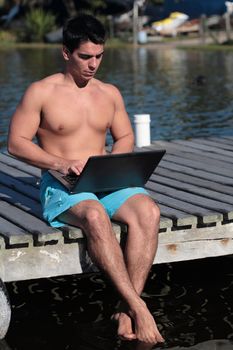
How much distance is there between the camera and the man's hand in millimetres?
6531

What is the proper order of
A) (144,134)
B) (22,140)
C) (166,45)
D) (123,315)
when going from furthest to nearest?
1. (166,45)
2. (144,134)
3. (22,140)
4. (123,315)

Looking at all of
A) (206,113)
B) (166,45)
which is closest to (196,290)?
(206,113)

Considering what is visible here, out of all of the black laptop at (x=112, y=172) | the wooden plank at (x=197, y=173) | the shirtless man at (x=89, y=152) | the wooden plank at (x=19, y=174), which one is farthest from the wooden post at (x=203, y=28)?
the black laptop at (x=112, y=172)

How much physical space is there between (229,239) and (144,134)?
414cm

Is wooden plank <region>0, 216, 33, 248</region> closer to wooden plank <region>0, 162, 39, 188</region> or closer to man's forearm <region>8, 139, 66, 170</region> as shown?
man's forearm <region>8, 139, 66, 170</region>

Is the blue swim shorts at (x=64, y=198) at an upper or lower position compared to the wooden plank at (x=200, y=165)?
upper

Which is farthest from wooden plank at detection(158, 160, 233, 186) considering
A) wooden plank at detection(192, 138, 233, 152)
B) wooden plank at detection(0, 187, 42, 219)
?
wooden plank at detection(0, 187, 42, 219)

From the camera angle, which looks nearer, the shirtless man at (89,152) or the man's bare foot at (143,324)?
the man's bare foot at (143,324)

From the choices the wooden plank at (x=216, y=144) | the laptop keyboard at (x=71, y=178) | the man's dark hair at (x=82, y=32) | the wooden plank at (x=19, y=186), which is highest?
the man's dark hair at (x=82, y=32)

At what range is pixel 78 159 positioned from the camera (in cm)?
700

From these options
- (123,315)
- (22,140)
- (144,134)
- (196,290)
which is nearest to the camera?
(123,315)

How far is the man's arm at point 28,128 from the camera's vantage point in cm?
679

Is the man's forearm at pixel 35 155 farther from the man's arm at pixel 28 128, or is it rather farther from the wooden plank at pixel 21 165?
the wooden plank at pixel 21 165

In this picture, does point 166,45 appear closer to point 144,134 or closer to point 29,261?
point 144,134
